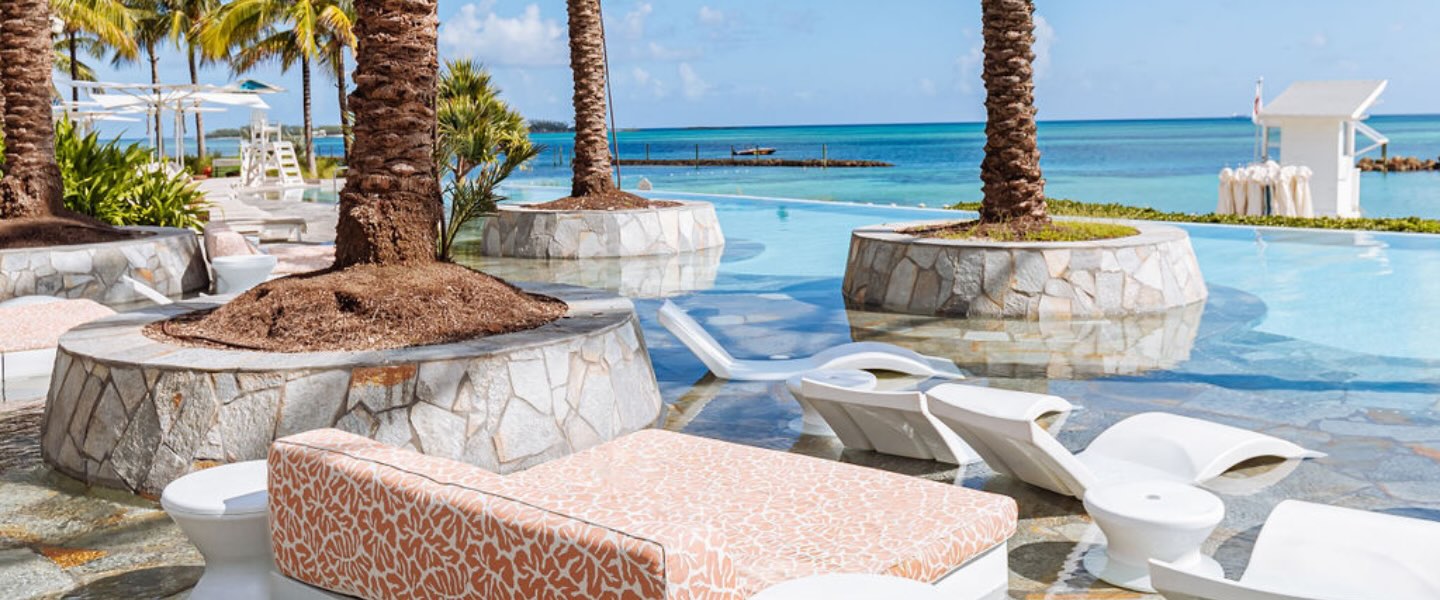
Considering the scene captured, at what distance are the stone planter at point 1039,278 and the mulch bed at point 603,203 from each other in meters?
6.00

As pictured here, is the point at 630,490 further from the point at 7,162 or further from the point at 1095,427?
the point at 7,162

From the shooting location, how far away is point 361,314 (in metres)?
6.08

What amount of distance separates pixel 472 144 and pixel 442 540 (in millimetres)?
15548

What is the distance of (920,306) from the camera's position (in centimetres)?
1038

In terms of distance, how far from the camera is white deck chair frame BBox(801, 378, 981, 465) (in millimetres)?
5516

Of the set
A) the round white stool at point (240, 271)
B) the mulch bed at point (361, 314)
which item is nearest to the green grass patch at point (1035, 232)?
the mulch bed at point (361, 314)

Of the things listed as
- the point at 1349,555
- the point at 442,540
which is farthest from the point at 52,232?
the point at 1349,555

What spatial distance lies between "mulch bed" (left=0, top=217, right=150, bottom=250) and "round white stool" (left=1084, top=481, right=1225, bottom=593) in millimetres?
A: 10278

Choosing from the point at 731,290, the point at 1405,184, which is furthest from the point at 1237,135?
the point at 731,290

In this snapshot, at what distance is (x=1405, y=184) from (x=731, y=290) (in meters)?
36.1

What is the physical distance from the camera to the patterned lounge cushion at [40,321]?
780cm

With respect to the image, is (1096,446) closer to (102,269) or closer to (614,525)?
(614,525)

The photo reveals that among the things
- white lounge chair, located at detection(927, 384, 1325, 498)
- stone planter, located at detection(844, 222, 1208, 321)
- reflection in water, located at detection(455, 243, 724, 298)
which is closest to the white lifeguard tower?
reflection in water, located at detection(455, 243, 724, 298)

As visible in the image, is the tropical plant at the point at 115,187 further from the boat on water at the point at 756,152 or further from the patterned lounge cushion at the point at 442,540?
the boat on water at the point at 756,152
